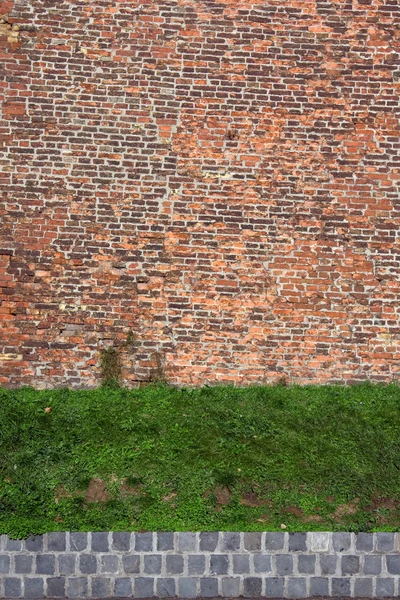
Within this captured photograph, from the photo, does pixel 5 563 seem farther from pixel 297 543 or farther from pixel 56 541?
Result: pixel 297 543

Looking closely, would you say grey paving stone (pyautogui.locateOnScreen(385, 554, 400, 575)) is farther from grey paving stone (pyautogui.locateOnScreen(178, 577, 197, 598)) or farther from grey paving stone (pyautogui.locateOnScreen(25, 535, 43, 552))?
grey paving stone (pyautogui.locateOnScreen(25, 535, 43, 552))

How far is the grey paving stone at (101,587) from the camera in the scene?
589cm

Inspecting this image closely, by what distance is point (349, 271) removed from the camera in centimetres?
801

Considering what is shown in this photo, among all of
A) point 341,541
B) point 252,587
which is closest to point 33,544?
point 252,587

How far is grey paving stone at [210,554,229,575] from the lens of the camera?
5.95m

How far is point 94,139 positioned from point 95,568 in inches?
187

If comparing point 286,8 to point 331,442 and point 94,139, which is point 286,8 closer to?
point 94,139

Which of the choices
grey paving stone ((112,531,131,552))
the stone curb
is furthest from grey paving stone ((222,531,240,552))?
grey paving stone ((112,531,131,552))

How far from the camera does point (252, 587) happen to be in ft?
19.5

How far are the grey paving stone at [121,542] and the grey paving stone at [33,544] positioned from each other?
25.2 inches

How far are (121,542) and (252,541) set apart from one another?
116 cm

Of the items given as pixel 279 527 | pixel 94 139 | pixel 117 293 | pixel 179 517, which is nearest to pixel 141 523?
pixel 179 517

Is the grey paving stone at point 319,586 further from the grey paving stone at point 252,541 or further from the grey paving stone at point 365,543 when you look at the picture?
the grey paving stone at point 252,541

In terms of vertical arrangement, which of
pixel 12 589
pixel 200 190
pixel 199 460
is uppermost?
pixel 200 190
